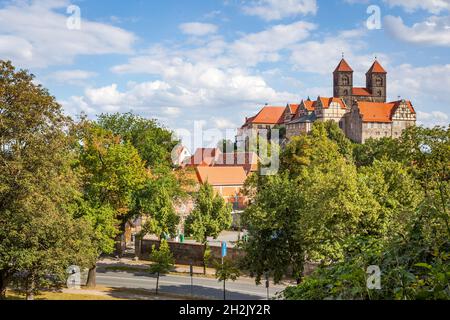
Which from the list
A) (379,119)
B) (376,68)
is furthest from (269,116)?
(379,119)

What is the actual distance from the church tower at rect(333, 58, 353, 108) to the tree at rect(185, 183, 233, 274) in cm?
11683

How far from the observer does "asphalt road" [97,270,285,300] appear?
3159 cm

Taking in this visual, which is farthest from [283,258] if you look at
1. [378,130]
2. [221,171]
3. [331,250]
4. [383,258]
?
[378,130]

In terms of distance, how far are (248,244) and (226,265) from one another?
5440 mm

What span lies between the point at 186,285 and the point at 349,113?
104 metres

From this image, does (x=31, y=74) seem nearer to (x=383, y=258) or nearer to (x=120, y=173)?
(x=120, y=173)

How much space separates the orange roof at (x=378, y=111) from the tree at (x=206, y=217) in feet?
303

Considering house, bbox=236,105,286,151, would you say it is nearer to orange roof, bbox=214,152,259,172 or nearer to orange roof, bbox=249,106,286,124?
orange roof, bbox=249,106,286,124

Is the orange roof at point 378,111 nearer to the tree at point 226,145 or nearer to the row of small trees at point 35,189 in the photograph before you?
the tree at point 226,145

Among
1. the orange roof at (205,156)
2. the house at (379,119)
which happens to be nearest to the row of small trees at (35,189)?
the orange roof at (205,156)

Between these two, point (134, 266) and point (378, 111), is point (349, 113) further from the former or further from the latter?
point (134, 266)

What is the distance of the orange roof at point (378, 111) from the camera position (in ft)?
408

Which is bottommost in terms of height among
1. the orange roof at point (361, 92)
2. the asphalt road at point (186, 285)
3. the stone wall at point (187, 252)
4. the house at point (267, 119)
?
the asphalt road at point (186, 285)
